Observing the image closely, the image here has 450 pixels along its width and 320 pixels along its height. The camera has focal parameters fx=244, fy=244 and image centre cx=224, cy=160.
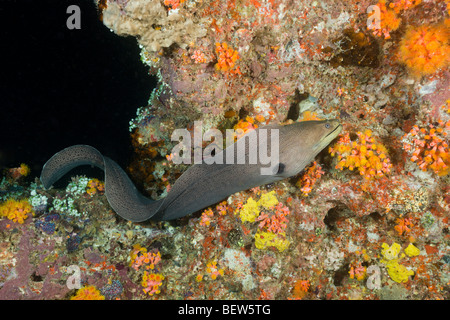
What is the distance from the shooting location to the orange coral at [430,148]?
9.48ft

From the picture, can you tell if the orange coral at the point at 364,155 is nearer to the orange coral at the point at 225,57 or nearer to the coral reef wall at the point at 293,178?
the coral reef wall at the point at 293,178

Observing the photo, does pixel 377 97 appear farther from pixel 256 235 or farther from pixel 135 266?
pixel 135 266

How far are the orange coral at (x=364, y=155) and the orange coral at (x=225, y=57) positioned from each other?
181 cm

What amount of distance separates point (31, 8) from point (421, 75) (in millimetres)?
4836

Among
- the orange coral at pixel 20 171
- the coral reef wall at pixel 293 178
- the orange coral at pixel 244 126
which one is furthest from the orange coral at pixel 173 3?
the orange coral at pixel 20 171

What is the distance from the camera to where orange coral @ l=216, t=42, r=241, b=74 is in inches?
129

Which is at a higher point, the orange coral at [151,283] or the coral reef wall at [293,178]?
the coral reef wall at [293,178]

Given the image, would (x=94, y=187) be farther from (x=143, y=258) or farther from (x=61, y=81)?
(x=61, y=81)

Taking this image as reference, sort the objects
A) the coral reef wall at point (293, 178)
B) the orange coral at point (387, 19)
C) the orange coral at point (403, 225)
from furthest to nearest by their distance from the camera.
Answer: the orange coral at point (403, 225), the coral reef wall at point (293, 178), the orange coral at point (387, 19)

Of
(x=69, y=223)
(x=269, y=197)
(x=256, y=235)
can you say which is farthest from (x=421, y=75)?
(x=69, y=223)

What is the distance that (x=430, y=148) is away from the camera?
2.98 meters

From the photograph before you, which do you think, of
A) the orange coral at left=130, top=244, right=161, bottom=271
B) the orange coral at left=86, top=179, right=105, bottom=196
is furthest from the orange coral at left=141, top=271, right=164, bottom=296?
the orange coral at left=86, top=179, right=105, bottom=196

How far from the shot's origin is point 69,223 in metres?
3.65

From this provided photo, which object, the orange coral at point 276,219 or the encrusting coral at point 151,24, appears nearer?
the encrusting coral at point 151,24
